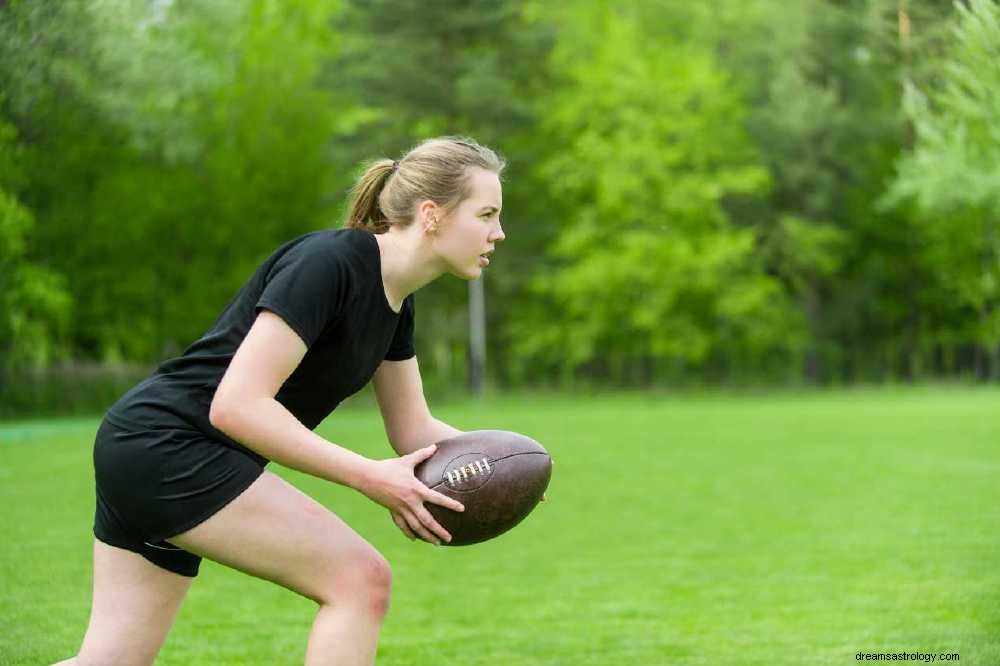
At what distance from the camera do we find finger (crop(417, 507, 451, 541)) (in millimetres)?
3906

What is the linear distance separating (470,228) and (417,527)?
838mm

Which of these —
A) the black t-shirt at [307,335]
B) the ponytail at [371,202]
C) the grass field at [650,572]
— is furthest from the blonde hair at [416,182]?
the grass field at [650,572]

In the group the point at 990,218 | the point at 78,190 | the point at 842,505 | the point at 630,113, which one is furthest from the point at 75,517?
the point at 990,218

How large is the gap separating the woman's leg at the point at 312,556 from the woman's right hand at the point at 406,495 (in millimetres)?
131

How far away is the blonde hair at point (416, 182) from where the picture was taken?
13.3 feet

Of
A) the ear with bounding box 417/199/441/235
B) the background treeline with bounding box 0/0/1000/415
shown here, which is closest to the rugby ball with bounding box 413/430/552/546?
the ear with bounding box 417/199/441/235

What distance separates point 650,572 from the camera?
9320 mm

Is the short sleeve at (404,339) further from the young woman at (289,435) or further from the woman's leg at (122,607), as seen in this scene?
the woman's leg at (122,607)

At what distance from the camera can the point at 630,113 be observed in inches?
1807

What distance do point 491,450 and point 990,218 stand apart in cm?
4408

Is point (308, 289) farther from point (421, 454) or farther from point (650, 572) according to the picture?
point (650, 572)

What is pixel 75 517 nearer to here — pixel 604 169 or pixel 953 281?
pixel 604 169

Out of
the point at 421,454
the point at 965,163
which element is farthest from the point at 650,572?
the point at 965,163

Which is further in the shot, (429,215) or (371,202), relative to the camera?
(371,202)
